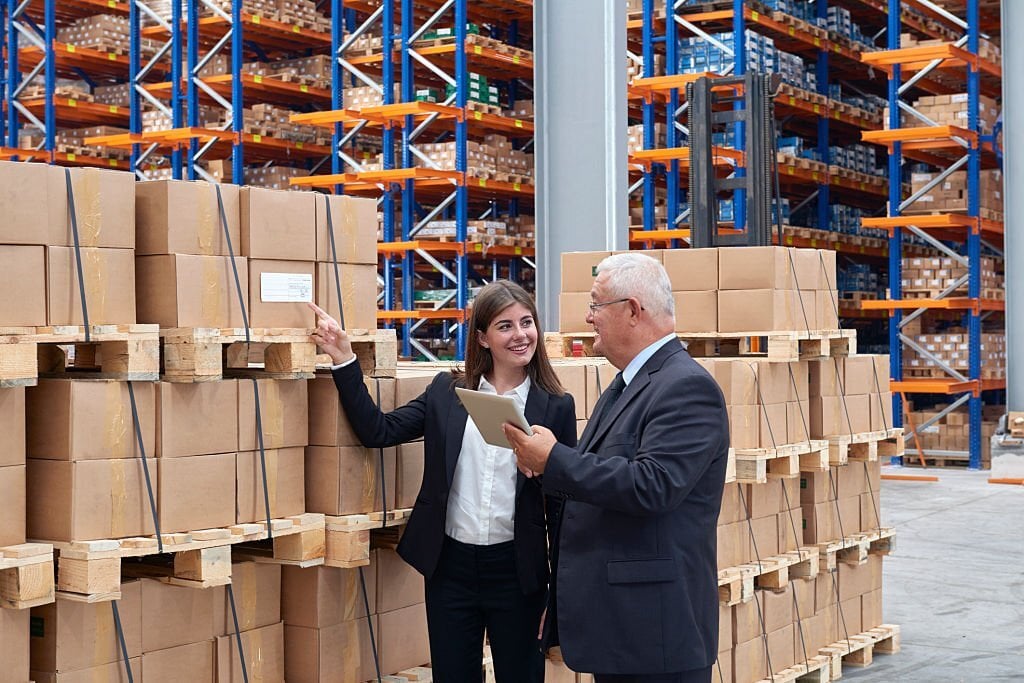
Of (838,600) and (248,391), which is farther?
(838,600)

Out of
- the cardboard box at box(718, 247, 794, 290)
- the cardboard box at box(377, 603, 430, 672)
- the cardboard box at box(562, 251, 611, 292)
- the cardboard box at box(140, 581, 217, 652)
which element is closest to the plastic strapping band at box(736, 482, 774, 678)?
the cardboard box at box(718, 247, 794, 290)

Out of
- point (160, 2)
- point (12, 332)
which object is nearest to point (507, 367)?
point (12, 332)

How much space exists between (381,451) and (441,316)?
439 inches

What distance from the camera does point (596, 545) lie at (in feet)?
10.7

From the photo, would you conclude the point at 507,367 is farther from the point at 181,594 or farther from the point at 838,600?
the point at 838,600

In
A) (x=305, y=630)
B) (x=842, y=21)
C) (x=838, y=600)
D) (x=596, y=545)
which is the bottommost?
(x=838, y=600)

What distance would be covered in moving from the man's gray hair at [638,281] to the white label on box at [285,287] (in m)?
1.25

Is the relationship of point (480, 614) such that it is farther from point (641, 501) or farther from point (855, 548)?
point (855, 548)

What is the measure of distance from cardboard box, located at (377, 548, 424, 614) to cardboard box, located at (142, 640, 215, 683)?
2.09 feet

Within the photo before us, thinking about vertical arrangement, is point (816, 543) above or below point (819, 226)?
below

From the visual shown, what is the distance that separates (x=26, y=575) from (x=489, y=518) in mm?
1292

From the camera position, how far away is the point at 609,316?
10.8 ft

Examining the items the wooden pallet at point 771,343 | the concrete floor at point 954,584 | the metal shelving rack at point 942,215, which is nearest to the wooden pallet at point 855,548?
the concrete floor at point 954,584

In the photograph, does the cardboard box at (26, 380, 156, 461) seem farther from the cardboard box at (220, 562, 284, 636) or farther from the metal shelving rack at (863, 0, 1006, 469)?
the metal shelving rack at (863, 0, 1006, 469)
